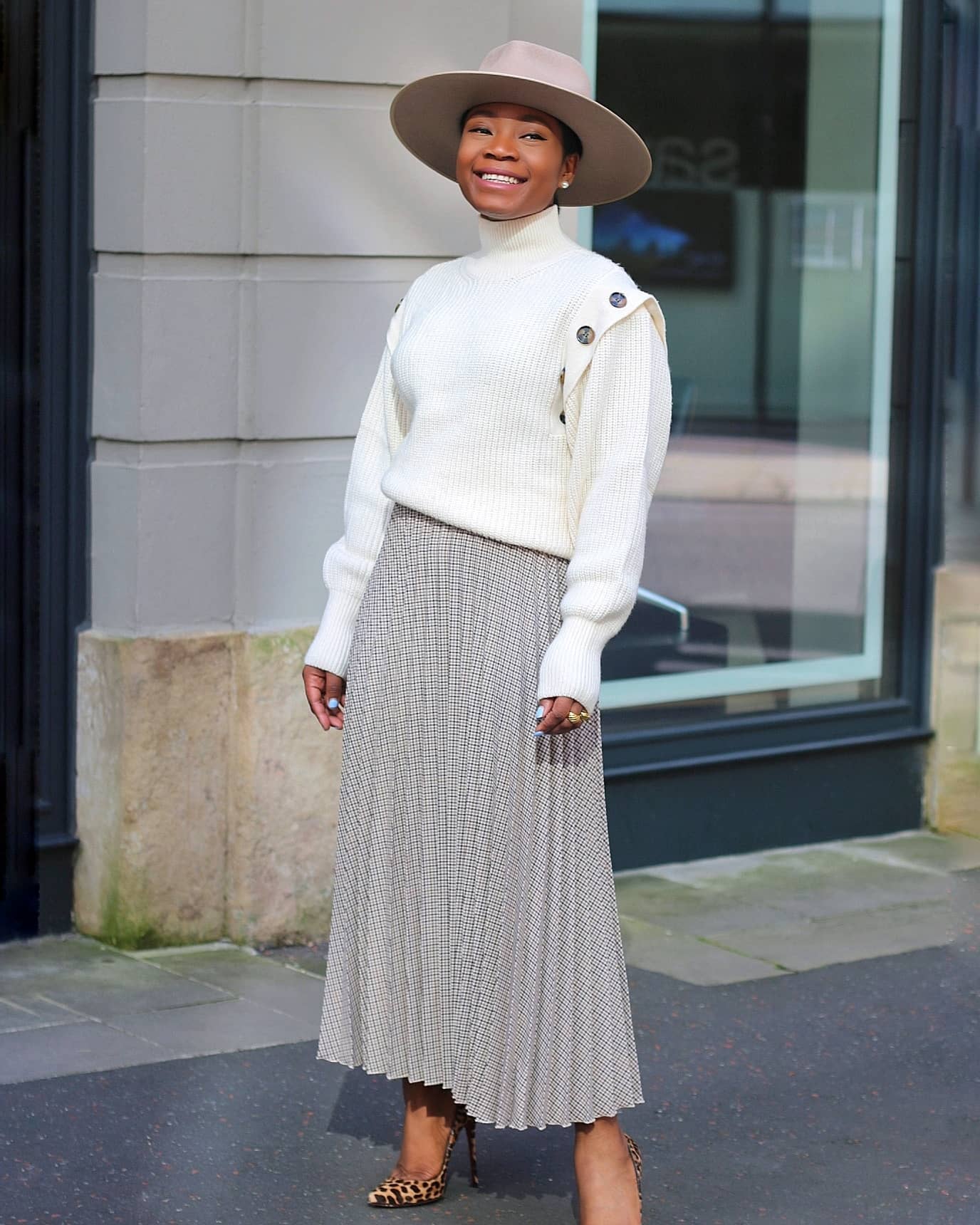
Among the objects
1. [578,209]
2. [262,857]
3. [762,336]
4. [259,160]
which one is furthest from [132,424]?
[762,336]

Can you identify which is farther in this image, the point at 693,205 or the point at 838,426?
the point at 838,426

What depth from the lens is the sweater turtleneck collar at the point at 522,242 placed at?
12.9 feet

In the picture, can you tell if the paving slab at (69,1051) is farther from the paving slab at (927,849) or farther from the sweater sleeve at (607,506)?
the paving slab at (927,849)

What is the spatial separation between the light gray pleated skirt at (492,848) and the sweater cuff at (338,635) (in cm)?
19

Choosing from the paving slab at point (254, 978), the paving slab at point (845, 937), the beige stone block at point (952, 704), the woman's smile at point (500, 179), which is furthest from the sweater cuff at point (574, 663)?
the beige stone block at point (952, 704)

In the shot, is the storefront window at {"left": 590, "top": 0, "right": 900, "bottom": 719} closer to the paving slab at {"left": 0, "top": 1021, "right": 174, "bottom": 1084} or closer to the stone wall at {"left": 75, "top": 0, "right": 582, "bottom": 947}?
the stone wall at {"left": 75, "top": 0, "right": 582, "bottom": 947}

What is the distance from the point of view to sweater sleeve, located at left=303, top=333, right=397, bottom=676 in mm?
4164

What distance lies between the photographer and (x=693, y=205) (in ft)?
23.3

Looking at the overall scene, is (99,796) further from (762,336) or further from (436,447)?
(762,336)

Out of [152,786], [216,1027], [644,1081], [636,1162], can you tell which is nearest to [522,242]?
[636,1162]

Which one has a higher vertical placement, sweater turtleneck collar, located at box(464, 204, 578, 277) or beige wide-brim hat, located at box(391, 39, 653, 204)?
beige wide-brim hat, located at box(391, 39, 653, 204)

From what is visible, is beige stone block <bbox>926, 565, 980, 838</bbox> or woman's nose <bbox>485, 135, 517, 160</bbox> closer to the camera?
woman's nose <bbox>485, 135, 517, 160</bbox>

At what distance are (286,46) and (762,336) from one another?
2344 mm

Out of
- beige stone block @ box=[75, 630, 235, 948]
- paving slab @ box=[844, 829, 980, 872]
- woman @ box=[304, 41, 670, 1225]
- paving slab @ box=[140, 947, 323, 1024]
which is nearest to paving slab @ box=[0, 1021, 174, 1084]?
paving slab @ box=[140, 947, 323, 1024]
